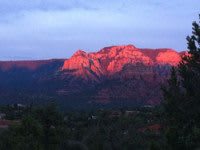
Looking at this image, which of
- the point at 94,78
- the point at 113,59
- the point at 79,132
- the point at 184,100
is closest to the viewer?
the point at 184,100

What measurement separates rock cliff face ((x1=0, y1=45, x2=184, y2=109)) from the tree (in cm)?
5911

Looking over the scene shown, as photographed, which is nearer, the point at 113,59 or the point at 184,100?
the point at 184,100

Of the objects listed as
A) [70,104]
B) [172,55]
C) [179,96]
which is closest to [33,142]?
[179,96]

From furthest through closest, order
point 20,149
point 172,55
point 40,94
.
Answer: point 172,55
point 40,94
point 20,149

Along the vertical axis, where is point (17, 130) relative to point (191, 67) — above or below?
below

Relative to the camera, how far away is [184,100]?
78.2 feet

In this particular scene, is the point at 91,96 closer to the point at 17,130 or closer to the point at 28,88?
the point at 28,88

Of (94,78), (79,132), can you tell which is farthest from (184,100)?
(94,78)

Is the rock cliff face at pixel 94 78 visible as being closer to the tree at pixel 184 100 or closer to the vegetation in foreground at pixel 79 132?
the vegetation in foreground at pixel 79 132

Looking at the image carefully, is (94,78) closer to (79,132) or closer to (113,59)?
(113,59)

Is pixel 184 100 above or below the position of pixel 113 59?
below

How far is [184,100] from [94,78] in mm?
91423

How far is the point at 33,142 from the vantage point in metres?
33.3

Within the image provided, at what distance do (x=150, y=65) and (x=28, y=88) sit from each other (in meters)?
26.1
